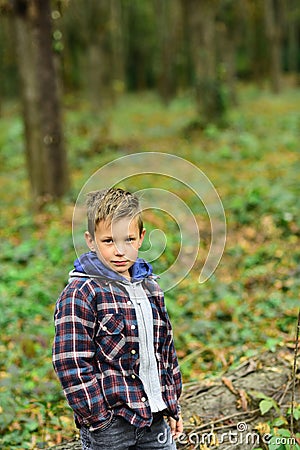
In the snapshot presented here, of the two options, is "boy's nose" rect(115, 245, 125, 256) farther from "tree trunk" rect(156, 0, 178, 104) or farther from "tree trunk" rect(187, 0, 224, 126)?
"tree trunk" rect(156, 0, 178, 104)

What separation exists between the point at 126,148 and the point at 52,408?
1156 cm

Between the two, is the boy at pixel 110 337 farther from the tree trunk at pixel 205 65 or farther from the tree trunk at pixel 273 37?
the tree trunk at pixel 273 37

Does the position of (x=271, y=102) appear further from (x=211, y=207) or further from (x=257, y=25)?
(x=211, y=207)

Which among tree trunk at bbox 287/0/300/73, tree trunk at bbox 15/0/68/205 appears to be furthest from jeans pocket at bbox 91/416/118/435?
tree trunk at bbox 287/0/300/73

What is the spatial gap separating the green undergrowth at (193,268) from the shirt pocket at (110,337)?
1.77 m

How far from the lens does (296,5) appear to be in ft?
115

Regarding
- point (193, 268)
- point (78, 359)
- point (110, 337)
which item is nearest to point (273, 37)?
point (193, 268)

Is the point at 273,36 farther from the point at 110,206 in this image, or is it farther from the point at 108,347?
the point at 108,347

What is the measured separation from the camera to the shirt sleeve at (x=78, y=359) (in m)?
2.67

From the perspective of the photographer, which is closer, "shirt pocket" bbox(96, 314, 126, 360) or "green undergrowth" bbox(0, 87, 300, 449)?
"shirt pocket" bbox(96, 314, 126, 360)

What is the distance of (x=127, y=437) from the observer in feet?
9.32

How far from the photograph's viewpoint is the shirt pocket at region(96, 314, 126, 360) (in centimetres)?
277

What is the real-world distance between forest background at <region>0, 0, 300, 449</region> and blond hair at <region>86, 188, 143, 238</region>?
7.47ft

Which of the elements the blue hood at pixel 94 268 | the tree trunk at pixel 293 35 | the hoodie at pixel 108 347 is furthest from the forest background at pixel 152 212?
the tree trunk at pixel 293 35
